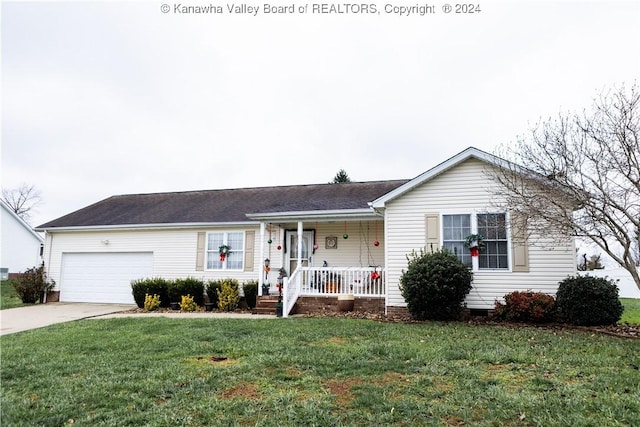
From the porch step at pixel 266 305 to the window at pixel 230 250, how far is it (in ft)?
8.26

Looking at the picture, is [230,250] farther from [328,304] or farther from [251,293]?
[328,304]

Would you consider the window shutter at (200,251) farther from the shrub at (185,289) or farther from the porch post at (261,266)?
the porch post at (261,266)

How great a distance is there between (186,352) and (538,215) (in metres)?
7.48

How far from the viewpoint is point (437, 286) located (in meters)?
9.38

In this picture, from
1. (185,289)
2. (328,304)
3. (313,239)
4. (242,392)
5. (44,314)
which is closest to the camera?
(242,392)

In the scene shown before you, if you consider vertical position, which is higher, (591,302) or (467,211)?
(467,211)

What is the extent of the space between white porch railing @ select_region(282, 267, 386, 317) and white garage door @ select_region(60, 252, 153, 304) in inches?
275

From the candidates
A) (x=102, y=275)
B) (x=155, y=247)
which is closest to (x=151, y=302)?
(x=155, y=247)

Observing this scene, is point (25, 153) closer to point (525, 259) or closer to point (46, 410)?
point (46, 410)

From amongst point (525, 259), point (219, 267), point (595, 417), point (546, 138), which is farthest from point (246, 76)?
point (595, 417)

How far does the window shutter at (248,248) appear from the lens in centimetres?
1452

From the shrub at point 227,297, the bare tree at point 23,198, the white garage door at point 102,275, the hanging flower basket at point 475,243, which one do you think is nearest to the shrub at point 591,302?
the hanging flower basket at point 475,243

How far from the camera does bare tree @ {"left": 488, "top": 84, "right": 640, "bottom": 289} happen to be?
7.91m

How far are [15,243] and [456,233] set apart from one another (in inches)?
1121
